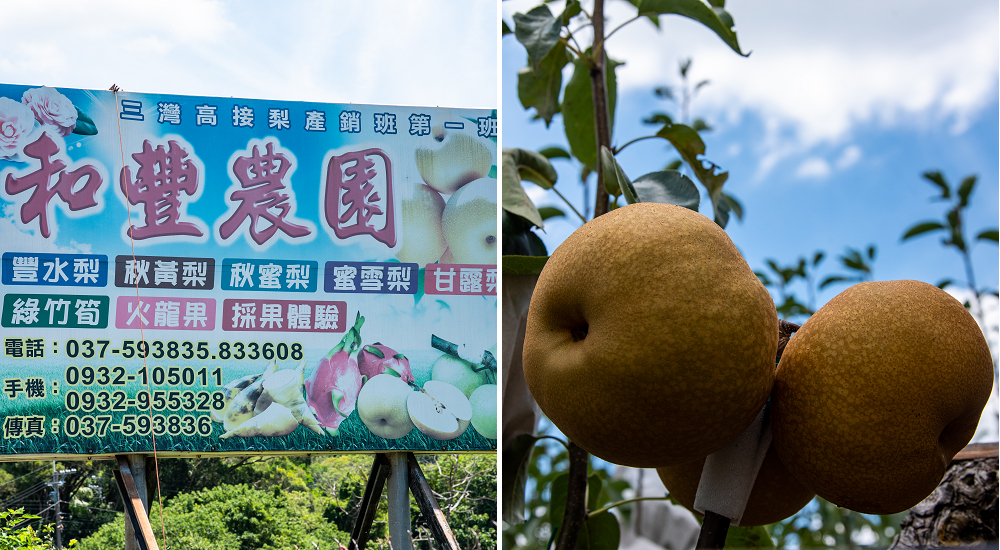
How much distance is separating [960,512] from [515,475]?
0.46m

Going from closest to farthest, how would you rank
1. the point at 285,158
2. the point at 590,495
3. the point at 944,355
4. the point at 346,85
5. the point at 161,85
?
the point at 944,355
the point at 590,495
the point at 346,85
the point at 161,85
the point at 285,158

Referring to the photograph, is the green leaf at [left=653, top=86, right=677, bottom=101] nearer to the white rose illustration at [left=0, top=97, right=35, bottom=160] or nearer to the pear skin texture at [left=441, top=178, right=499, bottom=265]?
the pear skin texture at [left=441, top=178, right=499, bottom=265]

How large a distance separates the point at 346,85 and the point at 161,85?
0.54 metres

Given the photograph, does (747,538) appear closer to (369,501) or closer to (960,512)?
(960,512)

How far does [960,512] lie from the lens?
0.73 meters

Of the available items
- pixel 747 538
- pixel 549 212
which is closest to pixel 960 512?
pixel 747 538

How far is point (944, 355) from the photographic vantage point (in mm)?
415

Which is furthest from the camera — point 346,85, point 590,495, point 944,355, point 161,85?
point 161,85

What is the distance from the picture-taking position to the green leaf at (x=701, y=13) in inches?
28.2

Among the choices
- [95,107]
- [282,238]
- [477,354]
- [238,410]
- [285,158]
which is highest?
[95,107]

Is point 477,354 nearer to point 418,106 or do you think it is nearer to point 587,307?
point 418,106

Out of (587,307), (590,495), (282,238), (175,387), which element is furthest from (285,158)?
(587,307)

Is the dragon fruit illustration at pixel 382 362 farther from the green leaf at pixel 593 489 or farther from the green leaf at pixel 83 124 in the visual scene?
the green leaf at pixel 593 489

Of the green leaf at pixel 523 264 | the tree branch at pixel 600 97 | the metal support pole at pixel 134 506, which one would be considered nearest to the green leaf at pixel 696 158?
the tree branch at pixel 600 97
